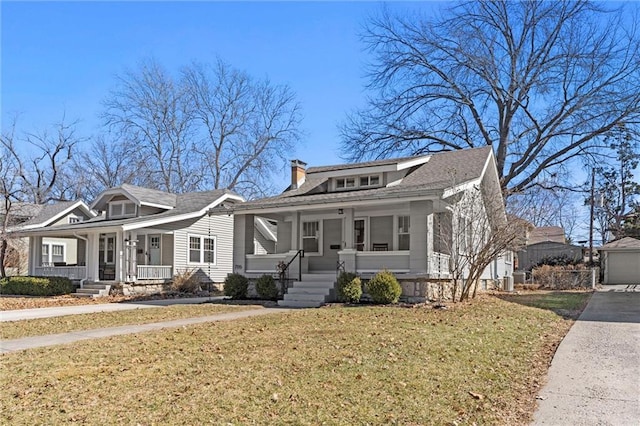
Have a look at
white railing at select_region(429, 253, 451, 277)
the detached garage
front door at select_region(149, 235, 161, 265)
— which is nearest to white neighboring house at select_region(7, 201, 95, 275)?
front door at select_region(149, 235, 161, 265)

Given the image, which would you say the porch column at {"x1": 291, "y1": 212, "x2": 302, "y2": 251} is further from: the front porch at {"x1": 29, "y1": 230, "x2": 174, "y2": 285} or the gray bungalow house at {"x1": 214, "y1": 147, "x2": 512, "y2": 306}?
the front porch at {"x1": 29, "y1": 230, "x2": 174, "y2": 285}

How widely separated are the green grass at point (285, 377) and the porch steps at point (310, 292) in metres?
5.97

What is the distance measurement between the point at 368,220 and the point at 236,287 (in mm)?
5367

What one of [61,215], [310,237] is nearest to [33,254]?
[61,215]

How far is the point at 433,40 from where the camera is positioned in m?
32.6

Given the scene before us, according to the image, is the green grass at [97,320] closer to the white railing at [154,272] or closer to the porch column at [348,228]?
the porch column at [348,228]

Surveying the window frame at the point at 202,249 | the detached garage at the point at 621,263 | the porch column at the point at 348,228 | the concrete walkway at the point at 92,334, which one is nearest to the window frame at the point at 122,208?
the window frame at the point at 202,249

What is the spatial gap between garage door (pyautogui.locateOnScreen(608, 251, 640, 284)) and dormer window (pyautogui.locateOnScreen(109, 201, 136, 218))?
30178 mm

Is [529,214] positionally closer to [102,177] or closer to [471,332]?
[471,332]

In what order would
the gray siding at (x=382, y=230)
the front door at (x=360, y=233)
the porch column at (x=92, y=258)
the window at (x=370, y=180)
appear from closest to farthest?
the gray siding at (x=382, y=230), the front door at (x=360, y=233), the window at (x=370, y=180), the porch column at (x=92, y=258)

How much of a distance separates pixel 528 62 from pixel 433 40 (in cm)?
609

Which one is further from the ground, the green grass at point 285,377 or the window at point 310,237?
the window at point 310,237

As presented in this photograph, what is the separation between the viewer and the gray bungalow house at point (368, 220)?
1571 centimetres

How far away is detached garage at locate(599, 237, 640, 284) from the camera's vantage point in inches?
1292
